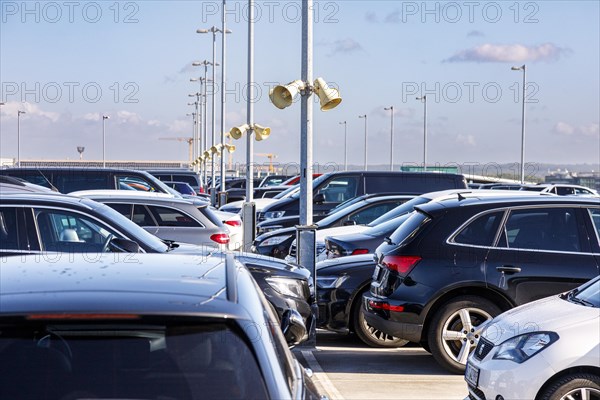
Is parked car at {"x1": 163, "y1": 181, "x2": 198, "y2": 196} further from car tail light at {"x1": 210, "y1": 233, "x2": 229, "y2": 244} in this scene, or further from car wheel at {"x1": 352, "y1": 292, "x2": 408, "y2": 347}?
car wheel at {"x1": 352, "y1": 292, "x2": 408, "y2": 347}

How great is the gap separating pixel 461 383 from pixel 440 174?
36.6ft

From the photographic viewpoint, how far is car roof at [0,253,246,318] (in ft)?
11.4

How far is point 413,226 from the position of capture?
9312 mm

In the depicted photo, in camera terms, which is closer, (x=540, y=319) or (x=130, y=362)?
(x=130, y=362)

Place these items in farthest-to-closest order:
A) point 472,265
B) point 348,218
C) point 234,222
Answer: point 234,222 → point 348,218 → point 472,265

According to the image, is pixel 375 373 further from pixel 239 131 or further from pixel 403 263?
pixel 239 131

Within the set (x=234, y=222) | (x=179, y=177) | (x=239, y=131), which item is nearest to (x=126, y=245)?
(x=234, y=222)

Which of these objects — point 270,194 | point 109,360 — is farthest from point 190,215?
point 270,194

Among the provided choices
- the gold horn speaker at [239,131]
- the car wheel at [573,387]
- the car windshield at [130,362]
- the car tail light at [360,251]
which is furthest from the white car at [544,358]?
the gold horn speaker at [239,131]

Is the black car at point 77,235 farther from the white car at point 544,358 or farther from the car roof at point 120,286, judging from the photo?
the car roof at point 120,286

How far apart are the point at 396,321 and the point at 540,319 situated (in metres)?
2.37

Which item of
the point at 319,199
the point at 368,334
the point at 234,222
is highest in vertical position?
the point at 319,199

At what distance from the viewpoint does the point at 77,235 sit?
9.10m

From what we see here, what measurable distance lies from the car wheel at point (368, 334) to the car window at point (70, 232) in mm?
2826
